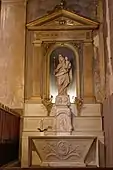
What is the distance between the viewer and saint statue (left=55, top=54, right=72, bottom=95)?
6664mm

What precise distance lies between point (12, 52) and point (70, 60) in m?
1.50

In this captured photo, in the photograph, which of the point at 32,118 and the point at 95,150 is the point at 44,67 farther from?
the point at 95,150

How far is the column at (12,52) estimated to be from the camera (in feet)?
22.4

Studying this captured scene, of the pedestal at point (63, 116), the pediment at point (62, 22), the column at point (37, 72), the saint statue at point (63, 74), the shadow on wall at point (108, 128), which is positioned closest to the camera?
the shadow on wall at point (108, 128)

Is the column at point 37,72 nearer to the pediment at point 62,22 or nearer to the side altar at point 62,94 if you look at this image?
the side altar at point 62,94

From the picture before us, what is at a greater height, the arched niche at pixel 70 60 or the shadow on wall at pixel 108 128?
the arched niche at pixel 70 60

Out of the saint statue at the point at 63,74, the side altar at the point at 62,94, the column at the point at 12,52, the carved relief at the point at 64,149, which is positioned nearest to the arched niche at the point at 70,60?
the side altar at the point at 62,94

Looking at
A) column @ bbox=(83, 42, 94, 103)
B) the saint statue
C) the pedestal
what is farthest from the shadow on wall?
the saint statue

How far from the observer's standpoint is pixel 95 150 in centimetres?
611

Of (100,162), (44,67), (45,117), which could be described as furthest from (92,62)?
(100,162)

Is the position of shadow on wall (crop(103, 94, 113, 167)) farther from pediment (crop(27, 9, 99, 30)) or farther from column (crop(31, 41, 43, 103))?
pediment (crop(27, 9, 99, 30))

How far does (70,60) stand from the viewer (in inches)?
275

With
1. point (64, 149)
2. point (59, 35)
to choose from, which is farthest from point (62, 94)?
point (59, 35)

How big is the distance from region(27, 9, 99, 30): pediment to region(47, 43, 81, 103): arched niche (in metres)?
0.50
